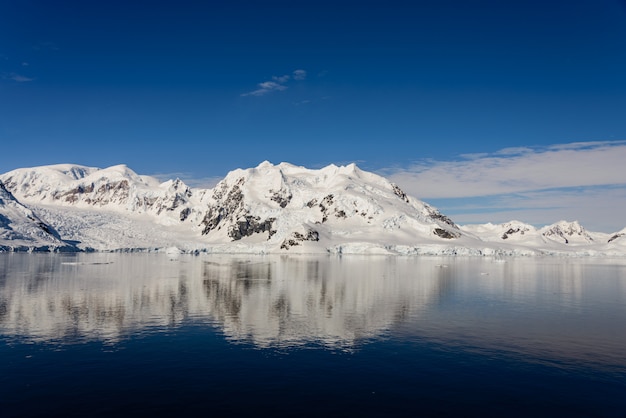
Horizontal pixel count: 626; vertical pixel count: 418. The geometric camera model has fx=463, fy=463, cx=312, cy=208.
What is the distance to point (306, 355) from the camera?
3059cm

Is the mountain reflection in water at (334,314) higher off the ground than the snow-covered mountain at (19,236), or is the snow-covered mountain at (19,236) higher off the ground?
the snow-covered mountain at (19,236)

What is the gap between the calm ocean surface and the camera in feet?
73.4

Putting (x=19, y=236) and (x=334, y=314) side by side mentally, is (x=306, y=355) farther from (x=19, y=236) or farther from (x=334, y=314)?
(x=19, y=236)

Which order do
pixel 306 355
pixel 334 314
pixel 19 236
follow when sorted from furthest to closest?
1. pixel 19 236
2. pixel 334 314
3. pixel 306 355

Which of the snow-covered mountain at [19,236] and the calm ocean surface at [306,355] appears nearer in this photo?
the calm ocean surface at [306,355]

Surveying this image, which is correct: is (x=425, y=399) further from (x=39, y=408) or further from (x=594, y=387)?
(x=39, y=408)

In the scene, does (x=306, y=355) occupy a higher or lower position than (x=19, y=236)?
lower

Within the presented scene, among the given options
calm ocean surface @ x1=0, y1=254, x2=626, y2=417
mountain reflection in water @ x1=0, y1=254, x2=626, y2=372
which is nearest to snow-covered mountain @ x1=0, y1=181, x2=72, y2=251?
mountain reflection in water @ x1=0, y1=254, x2=626, y2=372

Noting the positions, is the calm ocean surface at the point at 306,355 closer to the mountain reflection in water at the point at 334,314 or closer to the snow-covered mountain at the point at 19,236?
the mountain reflection in water at the point at 334,314

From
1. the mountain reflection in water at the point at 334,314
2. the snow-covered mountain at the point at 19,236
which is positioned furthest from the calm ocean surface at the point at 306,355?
the snow-covered mountain at the point at 19,236

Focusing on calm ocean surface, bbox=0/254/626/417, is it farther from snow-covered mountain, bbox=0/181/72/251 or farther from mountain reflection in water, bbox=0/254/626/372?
snow-covered mountain, bbox=0/181/72/251

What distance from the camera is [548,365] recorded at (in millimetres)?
28969

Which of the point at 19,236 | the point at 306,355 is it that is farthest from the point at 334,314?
the point at 19,236

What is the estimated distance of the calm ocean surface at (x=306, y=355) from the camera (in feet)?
73.4
